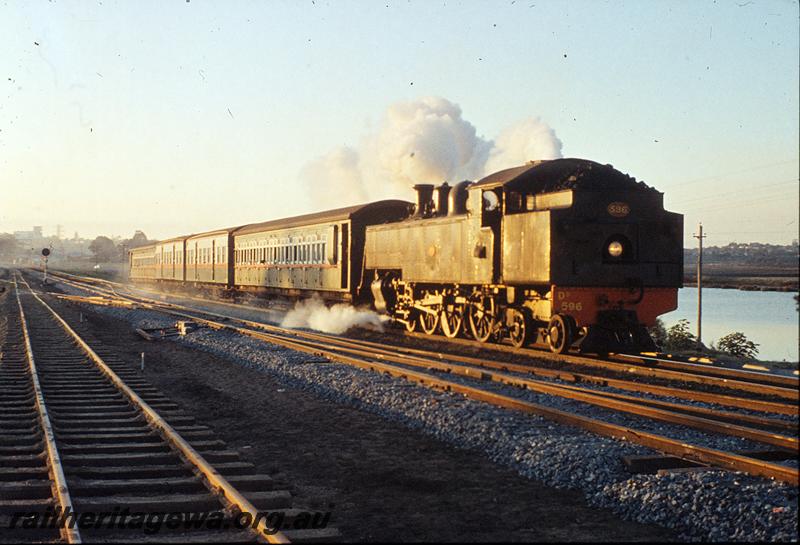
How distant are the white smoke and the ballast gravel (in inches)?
402

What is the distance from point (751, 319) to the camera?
53688 millimetres

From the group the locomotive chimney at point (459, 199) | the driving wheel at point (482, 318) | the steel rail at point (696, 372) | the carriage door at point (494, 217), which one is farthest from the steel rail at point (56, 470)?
the locomotive chimney at point (459, 199)

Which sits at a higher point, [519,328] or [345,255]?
[345,255]

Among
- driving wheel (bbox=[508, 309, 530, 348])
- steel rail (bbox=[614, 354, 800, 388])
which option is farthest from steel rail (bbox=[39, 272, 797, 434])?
driving wheel (bbox=[508, 309, 530, 348])

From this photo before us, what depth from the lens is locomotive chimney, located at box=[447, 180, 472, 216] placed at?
57.0 ft

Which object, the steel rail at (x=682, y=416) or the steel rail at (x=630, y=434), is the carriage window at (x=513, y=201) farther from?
the steel rail at (x=682, y=416)

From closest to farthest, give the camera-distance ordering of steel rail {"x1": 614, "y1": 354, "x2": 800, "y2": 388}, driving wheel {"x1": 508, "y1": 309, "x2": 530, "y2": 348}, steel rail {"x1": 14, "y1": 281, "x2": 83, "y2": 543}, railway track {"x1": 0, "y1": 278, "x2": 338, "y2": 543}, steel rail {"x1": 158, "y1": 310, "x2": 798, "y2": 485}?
steel rail {"x1": 14, "y1": 281, "x2": 83, "y2": 543} < railway track {"x1": 0, "y1": 278, "x2": 338, "y2": 543} < steel rail {"x1": 158, "y1": 310, "x2": 798, "y2": 485} < steel rail {"x1": 614, "y1": 354, "x2": 800, "y2": 388} < driving wheel {"x1": 508, "y1": 309, "x2": 530, "y2": 348}

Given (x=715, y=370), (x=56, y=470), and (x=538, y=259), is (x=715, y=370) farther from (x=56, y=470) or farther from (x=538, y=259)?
(x=56, y=470)

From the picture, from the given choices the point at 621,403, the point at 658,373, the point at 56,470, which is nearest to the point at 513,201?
the point at 658,373

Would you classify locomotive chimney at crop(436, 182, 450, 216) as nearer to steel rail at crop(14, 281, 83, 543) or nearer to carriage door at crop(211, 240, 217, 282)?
steel rail at crop(14, 281, 83, 543)

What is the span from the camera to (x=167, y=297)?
156 feet

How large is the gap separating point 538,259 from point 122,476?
29.1 feet

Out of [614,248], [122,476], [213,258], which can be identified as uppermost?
[213,258]

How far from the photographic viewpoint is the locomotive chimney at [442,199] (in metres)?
18.7
